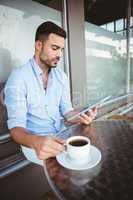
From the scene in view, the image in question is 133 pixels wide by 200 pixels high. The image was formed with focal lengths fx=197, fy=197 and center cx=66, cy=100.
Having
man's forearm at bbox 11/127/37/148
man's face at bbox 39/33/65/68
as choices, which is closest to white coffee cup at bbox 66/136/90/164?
man's forearm at bbox 11/127/37/148

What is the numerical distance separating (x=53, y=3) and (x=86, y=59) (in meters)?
0.83

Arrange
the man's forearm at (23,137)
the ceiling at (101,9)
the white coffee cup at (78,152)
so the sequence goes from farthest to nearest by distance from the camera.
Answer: the ceiling at (101,9) < the man's forearm at (23,137) < the white coffee cup at (78,152)

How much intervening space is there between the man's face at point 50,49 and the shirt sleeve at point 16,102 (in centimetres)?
28

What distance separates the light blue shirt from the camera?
1.24m

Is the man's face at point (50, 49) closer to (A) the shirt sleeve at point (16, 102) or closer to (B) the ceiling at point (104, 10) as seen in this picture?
(A) the shirt sleeve at point (16, 102)

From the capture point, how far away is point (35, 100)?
1398 millimetres

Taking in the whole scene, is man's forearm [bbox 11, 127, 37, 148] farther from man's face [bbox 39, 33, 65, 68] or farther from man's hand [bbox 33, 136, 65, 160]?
man's face [bbox 39, 33, 65, 68]

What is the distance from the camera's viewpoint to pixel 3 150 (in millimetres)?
1720

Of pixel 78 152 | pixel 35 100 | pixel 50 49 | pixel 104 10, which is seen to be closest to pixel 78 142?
pixel 78 152

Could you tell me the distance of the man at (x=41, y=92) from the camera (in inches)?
49.1

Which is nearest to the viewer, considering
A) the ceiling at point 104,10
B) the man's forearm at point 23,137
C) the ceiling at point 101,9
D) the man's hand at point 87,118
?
the man's forearm at point 23,137

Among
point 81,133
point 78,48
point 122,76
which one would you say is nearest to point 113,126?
point 81,133

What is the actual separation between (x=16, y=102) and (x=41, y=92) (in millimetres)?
260

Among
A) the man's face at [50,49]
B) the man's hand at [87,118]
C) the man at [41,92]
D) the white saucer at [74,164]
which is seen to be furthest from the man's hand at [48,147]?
the man's face at [50,49]
